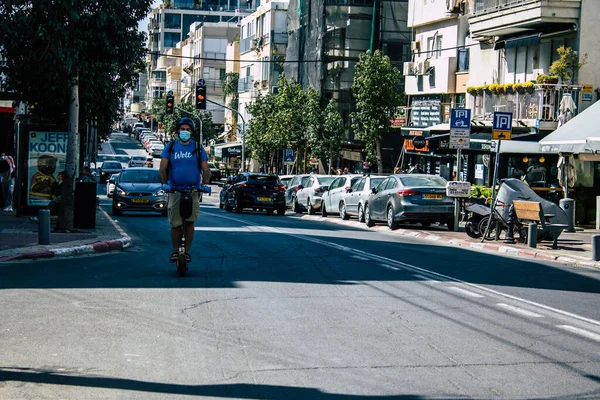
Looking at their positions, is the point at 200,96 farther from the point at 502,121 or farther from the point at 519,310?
the point at 519,310

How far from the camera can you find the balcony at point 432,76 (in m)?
46.1

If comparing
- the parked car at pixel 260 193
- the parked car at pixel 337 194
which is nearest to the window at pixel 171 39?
the parked car at pixel 260 193

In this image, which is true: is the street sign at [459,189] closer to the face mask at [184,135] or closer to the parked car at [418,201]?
the parked car at [418,201]

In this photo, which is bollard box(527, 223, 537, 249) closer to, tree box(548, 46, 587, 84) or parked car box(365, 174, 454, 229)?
parked car box(365, 174, 454, 229)

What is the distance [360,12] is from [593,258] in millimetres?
44774

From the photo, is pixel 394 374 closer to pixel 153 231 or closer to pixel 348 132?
pixel 153 231

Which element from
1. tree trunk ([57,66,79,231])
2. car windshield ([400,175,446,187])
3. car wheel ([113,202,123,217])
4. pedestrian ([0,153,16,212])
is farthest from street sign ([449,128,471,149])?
pedestrian ([0,153,16,212])

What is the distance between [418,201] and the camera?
27.9 meters

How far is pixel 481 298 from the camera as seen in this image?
12633mm

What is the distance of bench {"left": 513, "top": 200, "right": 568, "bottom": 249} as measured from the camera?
2228cm

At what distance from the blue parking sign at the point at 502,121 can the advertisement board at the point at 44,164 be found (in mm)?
11031

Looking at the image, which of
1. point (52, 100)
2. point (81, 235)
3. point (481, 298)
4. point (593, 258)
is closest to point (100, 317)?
point (481, 298)

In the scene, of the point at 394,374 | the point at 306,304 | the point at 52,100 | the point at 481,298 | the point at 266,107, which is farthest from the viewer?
the point at 266,107

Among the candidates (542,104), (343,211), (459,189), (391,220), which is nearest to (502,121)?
(459,189)
